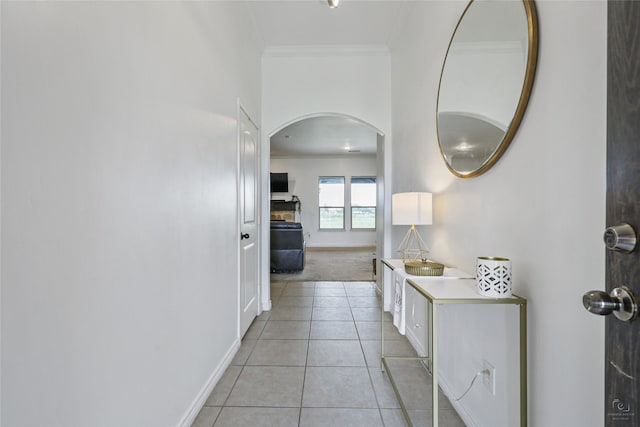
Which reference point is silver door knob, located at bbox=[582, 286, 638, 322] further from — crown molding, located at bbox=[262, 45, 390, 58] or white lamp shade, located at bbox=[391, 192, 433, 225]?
crown molding, located at bbox=[262, 45, 390, 58]

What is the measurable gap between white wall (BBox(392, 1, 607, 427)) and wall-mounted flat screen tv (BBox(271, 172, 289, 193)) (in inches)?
294

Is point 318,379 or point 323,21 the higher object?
point 323,21

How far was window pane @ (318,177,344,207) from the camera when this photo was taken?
30.0ft

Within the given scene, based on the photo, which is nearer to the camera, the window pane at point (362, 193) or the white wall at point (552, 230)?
the white wall at point (552, 230)

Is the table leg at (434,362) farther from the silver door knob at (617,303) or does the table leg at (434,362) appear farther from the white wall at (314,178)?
the white wall at (314,178)

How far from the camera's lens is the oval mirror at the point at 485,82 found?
112 centimetres

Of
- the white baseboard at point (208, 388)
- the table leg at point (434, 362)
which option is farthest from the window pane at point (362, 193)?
the table leg at point (434, 362)

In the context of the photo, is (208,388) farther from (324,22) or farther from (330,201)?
(330,201)

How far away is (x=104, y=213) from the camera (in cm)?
94

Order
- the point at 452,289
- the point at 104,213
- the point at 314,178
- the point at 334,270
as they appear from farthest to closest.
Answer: the point at 314,178 < the point at 334,270 < the point at 452,289 < the point at 104,213

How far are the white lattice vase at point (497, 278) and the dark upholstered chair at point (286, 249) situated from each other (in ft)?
14.5

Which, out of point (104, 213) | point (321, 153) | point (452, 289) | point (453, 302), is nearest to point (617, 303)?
point (453, 302)

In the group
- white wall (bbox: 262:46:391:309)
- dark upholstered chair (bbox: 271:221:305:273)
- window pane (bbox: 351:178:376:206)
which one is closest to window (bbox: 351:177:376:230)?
window pane (bbox: 351:178:376:206)

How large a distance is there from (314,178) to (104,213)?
8.24 metres
